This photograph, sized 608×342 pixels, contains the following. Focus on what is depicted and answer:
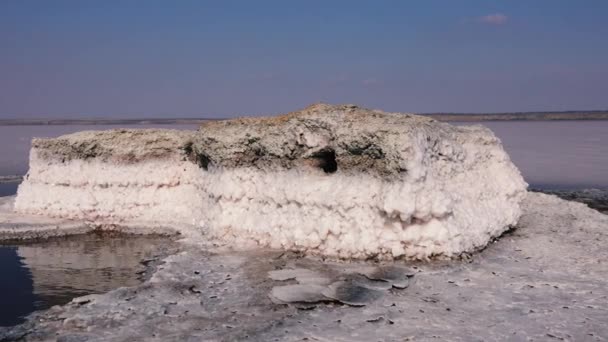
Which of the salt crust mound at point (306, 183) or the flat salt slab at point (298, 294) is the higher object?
the salt crust mound at point (306, 183)

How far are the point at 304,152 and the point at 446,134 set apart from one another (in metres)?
2.83

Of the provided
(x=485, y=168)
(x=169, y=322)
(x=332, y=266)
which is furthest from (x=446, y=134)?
(x=169, y=322)

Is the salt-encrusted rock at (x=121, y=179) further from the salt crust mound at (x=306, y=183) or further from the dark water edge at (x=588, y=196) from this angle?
the dark water edge at (x=588, y=196)

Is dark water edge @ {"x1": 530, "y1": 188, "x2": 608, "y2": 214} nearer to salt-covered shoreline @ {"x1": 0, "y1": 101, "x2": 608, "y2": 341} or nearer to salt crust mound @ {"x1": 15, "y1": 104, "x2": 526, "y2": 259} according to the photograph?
salt-covered shoreline @ {"x1": 0, "y1": 101, "x2": 608, "y2": 341}

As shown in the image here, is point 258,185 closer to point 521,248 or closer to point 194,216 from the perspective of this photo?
point 194,216

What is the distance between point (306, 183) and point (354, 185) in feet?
3.41

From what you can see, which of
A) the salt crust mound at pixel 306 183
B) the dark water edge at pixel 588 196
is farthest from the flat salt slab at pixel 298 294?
the dark water edge at pixel 588 196

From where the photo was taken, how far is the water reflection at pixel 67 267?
916cm

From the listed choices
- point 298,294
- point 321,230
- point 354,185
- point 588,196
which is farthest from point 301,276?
point 588,196

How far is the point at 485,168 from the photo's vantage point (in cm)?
1363

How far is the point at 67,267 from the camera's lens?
36.6 ft

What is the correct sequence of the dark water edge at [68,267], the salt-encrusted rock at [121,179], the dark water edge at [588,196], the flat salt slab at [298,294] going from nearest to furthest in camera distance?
the flat salt slab at [298,294]
the dark water edge at [68,267]
the salt-encrusted rock at [121,179]
the dark water edge at [588,196]

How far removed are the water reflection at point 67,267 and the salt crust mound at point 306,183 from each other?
1.37 m

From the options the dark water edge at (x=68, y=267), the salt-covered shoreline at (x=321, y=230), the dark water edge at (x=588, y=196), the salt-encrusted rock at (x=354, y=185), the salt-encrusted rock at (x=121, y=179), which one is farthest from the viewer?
the dark water edge at (x=588, y=196)
